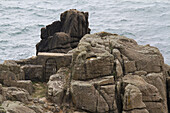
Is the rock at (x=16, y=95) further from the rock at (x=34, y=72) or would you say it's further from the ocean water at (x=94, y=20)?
the ocean water at (x=94, y=20)

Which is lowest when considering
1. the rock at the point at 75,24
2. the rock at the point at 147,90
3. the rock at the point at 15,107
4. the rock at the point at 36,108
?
the rock at the point at 36,108

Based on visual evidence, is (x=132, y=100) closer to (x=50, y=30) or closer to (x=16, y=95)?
(x=16, y=95)

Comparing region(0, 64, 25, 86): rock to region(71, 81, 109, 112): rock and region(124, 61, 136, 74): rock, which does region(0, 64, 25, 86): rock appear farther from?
region(124, 61, 136, 74): rock

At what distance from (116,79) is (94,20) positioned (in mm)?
41912

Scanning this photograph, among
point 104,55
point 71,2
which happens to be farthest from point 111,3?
point 104,55

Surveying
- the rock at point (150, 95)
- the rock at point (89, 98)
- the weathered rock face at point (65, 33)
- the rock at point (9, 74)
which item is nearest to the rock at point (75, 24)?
the weathered rock face at point (65, 33)

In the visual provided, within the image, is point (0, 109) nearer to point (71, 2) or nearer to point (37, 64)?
point (37, 64)

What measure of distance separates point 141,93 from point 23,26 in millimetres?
42781

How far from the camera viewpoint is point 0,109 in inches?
648

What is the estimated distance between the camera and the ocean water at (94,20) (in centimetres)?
5234

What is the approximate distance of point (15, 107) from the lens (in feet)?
57.6

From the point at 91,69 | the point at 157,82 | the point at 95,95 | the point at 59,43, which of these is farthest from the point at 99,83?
the point at 59,43

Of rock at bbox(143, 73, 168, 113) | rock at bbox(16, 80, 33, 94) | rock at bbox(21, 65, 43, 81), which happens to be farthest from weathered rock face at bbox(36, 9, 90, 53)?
rock at bbox(143, 73, 168, 113)

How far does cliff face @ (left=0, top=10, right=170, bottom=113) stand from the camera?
18.7 metres
